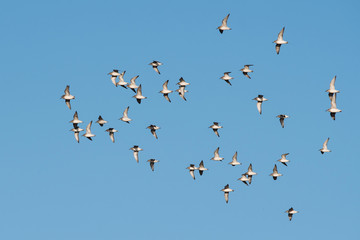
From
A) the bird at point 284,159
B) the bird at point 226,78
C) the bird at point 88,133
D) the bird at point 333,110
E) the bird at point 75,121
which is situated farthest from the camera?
the bird at point 284,159

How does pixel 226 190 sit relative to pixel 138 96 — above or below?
below

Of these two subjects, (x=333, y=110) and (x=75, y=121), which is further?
(x=75, y=121)

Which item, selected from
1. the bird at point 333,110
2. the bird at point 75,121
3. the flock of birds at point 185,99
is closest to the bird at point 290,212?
the flock of birds at point 185,99

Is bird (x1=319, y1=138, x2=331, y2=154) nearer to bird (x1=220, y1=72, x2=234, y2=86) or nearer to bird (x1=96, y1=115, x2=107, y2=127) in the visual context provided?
bird (x1=220, y1=72, x2=234, y2=86)

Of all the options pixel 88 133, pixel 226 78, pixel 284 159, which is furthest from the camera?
pixel 284 159

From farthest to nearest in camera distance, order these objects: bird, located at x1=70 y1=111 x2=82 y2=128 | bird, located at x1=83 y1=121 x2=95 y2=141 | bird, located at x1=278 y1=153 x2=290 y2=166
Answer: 1. bird, located at x1=278 y1=153 x2=290 y2=166
2. bird, located at x1=83 y1=121 x2=95 y2=141
3. bird, located at x1=70 y1=111 x2=82 y2=128

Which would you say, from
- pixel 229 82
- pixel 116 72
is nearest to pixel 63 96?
pixel 116 72

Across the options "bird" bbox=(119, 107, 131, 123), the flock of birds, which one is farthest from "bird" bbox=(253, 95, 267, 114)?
"bird" bbox=(119, 107, 131, 123)

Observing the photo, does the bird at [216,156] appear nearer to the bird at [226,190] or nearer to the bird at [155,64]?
the bird at [226,190]

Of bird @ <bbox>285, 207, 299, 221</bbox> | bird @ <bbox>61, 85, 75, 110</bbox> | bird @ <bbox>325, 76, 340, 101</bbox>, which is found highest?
bird @ <bbox>61, 85, 75, 110</bbox>

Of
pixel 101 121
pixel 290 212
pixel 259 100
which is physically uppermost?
pixel 101 121

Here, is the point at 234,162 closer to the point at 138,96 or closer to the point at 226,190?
the point at 226,190

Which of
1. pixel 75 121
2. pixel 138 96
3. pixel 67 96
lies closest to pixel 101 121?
pixel 75 121

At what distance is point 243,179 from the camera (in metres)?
111
